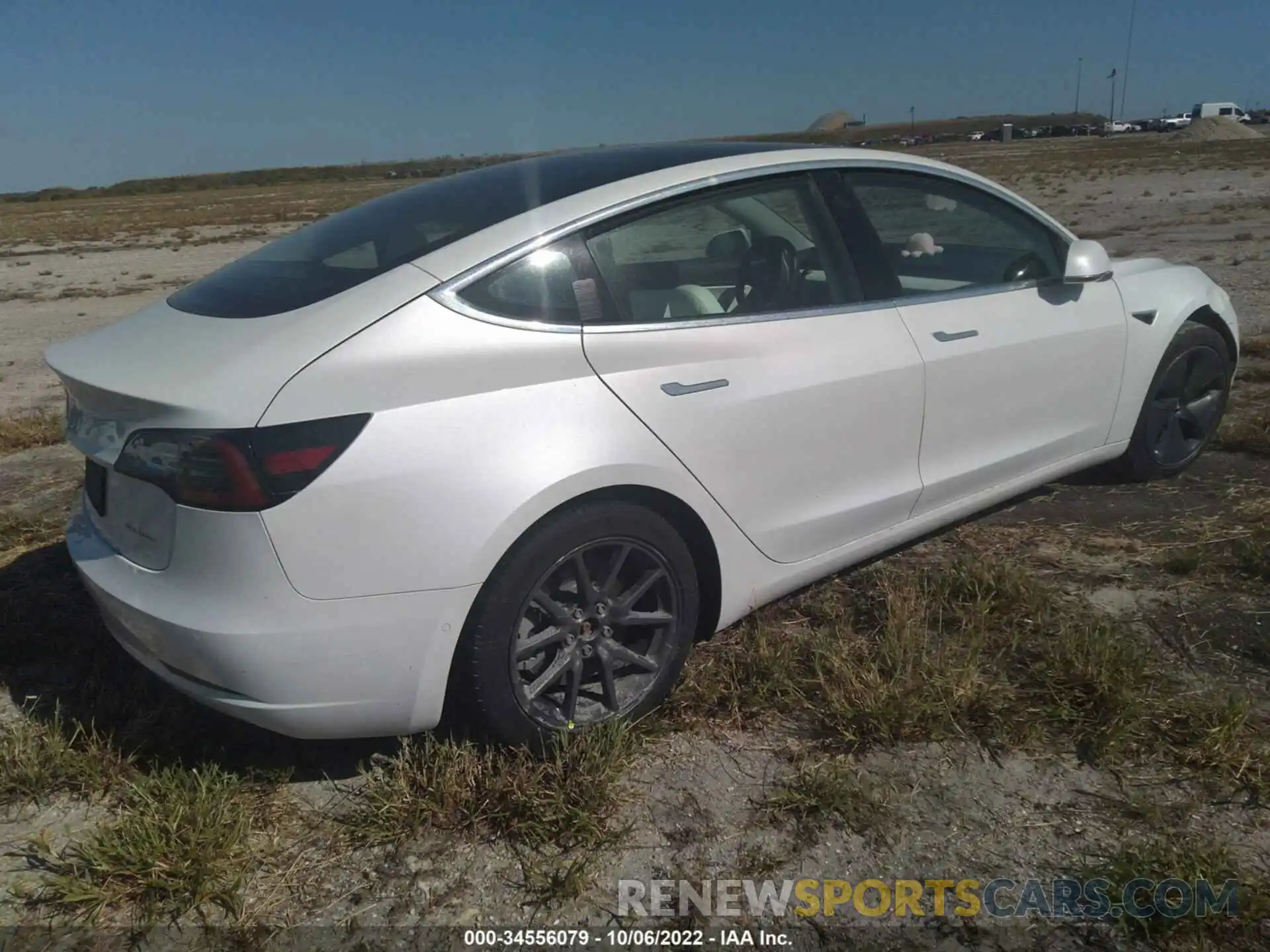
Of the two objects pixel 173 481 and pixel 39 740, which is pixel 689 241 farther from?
pixel 39 740

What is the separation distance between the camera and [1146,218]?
17406mm

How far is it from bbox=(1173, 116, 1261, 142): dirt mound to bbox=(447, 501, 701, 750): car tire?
78.8 metres

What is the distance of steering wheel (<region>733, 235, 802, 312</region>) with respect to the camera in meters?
3.02

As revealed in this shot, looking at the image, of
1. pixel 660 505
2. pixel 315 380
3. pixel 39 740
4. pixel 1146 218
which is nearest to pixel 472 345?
pixel 315 380

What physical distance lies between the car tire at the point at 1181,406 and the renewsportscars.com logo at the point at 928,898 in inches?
103

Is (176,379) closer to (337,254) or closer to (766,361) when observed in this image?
(337,254)

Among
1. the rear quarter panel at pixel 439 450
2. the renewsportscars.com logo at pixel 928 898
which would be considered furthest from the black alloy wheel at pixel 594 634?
the renewsportscars.com logo at pixel 928 898

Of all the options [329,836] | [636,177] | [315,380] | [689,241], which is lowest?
[329,836]

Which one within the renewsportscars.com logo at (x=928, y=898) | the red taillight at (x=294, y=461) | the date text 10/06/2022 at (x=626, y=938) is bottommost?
the date text 10/06/2022 at (x=626, y=938)

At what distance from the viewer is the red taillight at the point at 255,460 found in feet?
7.03

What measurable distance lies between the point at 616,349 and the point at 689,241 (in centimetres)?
89

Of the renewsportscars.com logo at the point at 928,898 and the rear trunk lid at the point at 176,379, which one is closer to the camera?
the renewsportscars.com logo at the point at 928,898

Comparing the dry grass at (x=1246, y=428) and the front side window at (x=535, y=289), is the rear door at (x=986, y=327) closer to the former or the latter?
the front side window at (x=535, y=289)

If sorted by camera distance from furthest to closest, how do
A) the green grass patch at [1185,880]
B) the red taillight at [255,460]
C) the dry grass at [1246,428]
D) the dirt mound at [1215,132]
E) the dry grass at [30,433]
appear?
the dirt mound at [1215,132] < the dry grass at [30,433] < the dry grass at [1246,428] < the red taillight at [255,460] < the green grass patch at [1185,880]
